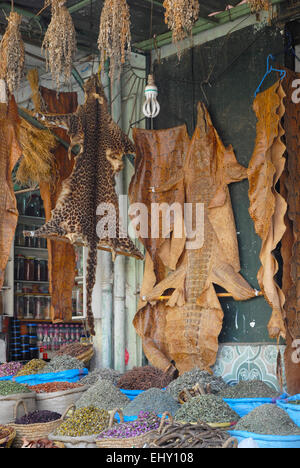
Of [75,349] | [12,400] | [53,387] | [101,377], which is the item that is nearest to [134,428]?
[12,400]

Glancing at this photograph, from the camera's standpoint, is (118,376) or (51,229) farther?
(118,376)

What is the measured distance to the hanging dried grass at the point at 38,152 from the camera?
535 centimetres

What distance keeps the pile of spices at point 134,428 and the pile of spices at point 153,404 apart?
23 centimetres

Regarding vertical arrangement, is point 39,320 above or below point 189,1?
below

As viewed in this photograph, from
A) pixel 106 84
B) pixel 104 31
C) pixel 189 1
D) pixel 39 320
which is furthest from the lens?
pixel 39 320

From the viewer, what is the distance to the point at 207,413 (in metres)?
3.42

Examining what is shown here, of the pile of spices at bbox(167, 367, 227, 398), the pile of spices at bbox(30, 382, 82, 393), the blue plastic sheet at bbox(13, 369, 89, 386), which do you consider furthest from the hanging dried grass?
the pile of spices at bbox(167, 367, 227, 398)

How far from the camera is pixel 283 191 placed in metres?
4.24

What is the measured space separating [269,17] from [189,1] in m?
1.13

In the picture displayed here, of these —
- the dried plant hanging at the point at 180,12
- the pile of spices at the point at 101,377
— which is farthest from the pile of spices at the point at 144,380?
the dried plant hanging at the point at 180,12

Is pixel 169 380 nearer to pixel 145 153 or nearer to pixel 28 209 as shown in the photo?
pixel 145 153

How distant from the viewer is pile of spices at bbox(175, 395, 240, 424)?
339 centimetres

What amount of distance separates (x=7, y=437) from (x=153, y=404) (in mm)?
826

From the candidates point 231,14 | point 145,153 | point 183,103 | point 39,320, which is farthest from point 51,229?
point 39,320
